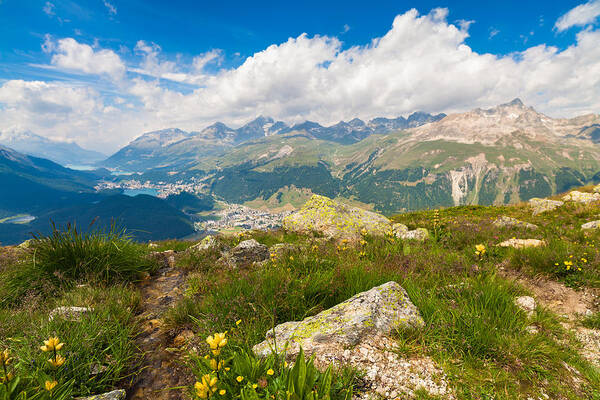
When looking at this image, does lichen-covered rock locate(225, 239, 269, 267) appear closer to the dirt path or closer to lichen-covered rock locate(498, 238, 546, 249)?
the dirt path

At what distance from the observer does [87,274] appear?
5.26 m

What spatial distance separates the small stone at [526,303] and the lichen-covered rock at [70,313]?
6.71 metres

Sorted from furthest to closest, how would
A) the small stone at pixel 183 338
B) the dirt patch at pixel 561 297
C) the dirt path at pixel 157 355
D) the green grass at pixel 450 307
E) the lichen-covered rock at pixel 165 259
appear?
the lichen-covered rock at pixel 165 259 < the dirt patch at pixel 561 297 < the small stone at pixel 183 338 < the dirt path at pixel 157 355 < the green grass at pixel 450 307

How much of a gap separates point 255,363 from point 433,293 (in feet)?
9.54

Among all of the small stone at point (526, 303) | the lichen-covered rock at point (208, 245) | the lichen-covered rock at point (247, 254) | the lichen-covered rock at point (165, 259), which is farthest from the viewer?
the lichen-covered rock at point (208, 245)

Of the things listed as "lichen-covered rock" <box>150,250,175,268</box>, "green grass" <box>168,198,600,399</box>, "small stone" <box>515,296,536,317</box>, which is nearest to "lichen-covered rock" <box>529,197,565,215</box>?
"green grass" <box>168,198,600,399</box>

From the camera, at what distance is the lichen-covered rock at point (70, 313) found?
342cm

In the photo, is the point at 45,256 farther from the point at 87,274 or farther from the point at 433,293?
the point at 433,293

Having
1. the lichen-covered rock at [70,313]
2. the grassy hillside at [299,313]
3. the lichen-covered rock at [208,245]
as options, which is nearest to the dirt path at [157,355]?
the grassy hillside at [299,313]

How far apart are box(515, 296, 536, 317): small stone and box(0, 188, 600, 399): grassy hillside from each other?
0.28 ft

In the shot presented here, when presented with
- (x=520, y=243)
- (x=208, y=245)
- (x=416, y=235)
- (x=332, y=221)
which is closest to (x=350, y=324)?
(x=208, y=245)

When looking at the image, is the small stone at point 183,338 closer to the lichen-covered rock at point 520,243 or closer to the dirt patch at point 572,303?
the dirt patch at point 572,303

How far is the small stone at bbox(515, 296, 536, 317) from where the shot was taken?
3695 millimetres

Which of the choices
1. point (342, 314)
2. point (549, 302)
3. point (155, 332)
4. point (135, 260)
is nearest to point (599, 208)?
point (549, 302)
